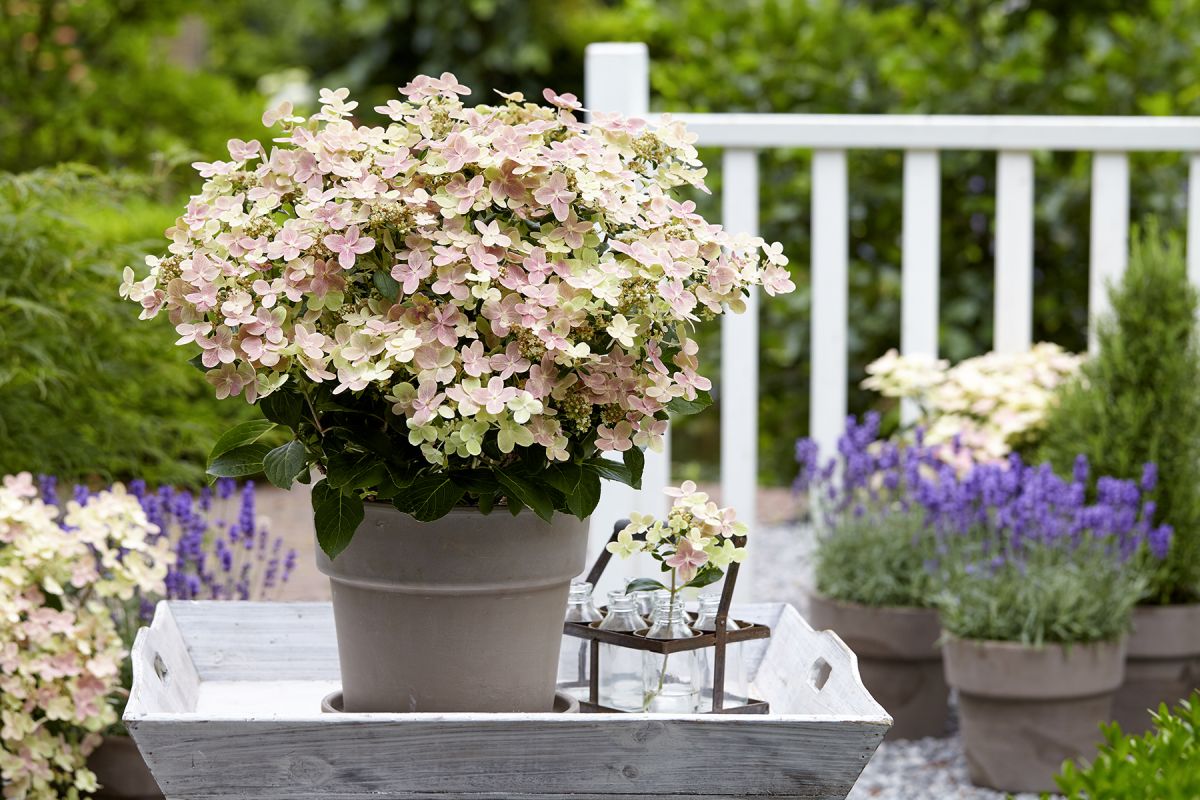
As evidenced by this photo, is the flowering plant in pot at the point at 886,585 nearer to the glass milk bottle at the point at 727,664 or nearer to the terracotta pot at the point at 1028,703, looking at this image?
the terracotta pot at the point at 1028,703

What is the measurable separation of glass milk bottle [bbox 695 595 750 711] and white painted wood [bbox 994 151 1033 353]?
6.65ft

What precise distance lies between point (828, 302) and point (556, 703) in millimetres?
1993

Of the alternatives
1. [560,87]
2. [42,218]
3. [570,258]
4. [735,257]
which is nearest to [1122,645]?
[735,257]

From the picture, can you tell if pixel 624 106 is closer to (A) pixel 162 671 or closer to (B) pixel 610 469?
(B) pixel 610 469

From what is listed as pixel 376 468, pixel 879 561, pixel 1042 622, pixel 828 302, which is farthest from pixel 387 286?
pixel 828 302

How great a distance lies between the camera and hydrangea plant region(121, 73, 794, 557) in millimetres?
1229

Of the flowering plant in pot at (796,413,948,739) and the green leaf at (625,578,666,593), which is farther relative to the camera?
the flowering plant in pot at (796,413,948,739)

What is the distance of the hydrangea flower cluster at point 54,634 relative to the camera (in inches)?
77.7

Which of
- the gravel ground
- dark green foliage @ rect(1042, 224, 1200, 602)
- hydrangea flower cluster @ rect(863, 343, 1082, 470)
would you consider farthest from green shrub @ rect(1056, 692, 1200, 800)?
hydrangea flower cluster @ rect(863, 343, 1082, 470)

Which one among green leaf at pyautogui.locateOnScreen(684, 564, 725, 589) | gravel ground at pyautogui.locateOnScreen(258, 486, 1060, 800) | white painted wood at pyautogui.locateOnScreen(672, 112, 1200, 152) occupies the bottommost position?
gravel ground at pyautogui.locateOnScreen(258, 486, 1060, 800)

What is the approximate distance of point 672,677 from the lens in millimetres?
1433

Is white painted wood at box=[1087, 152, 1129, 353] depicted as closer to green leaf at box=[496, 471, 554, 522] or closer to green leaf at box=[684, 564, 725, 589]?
green leaf at box=[684, 564, 725, 589]

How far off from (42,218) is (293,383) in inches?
57.9

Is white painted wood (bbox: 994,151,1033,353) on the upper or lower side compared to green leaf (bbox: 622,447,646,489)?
upper
